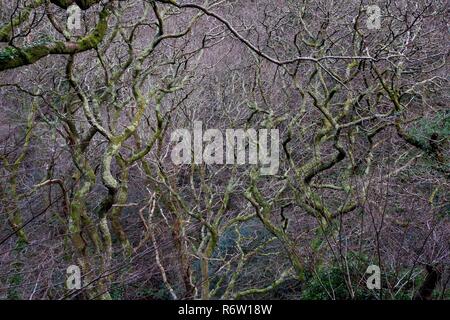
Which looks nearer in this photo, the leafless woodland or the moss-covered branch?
the moss-covered branch

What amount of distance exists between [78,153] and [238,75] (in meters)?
5.03

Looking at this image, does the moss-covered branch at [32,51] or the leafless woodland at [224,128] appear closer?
the moss-covered branch at [32,51]

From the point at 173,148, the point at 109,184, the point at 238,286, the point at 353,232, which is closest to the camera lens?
the point at 109,184

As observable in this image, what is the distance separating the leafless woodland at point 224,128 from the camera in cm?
721

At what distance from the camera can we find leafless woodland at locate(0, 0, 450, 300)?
721cm

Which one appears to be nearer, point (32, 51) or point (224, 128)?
point (32, 51)

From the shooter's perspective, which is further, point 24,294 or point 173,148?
point 173,148

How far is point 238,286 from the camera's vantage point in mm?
11492

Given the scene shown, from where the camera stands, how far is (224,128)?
36.8 ft

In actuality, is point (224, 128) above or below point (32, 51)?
below
